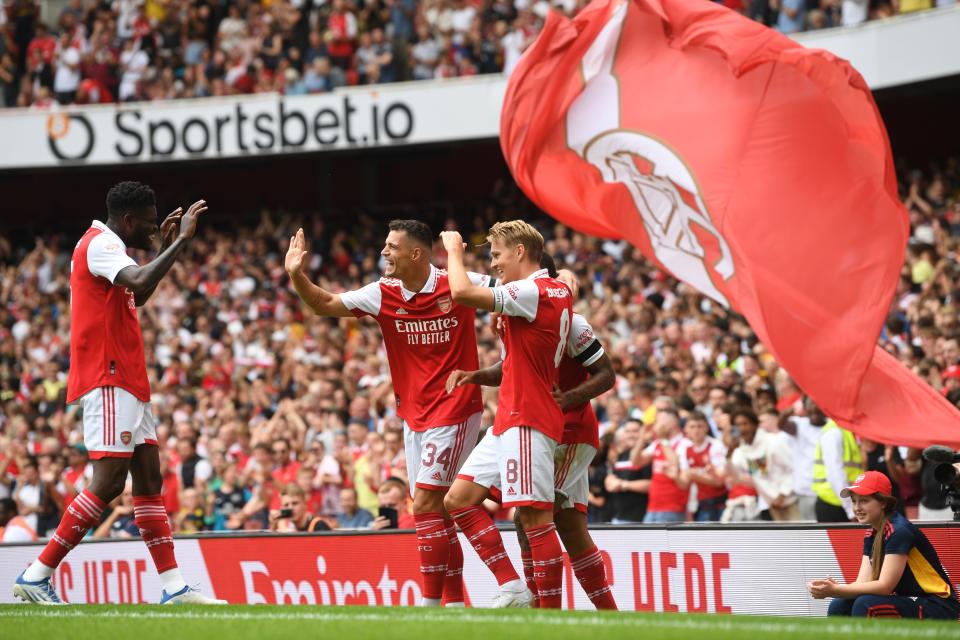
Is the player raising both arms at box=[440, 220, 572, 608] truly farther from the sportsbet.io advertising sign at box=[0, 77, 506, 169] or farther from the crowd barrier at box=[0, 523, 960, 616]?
the sportsbet.io advertising sign at box=[0, 77, 506, 169]

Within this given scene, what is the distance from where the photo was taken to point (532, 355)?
6.87 metres

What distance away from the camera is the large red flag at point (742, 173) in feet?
25.8

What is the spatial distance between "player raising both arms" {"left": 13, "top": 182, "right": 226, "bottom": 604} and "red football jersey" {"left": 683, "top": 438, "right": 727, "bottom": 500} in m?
4.92

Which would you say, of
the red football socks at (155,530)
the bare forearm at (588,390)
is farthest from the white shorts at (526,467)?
the red football socks at (155,530)

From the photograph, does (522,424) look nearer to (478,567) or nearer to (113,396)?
(113,396)

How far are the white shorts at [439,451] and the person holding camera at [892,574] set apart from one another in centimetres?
205

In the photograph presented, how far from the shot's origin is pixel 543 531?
6.80 metres

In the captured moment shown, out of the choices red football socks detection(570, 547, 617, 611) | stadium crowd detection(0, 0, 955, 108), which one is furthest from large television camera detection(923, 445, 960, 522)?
stadium crowd detection(0, 0, 955, 108)

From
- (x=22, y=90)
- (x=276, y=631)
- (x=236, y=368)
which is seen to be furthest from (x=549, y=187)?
(x=22, y=90)

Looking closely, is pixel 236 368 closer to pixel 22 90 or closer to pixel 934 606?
pixel 22 90

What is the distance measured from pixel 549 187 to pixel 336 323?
1087 centimetres

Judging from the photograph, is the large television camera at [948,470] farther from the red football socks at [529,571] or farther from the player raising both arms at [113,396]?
the player raising both arms at [113,396]

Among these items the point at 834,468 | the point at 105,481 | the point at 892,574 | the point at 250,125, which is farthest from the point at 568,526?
the point at 250,125

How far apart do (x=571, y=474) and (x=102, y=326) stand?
2.68 metres
